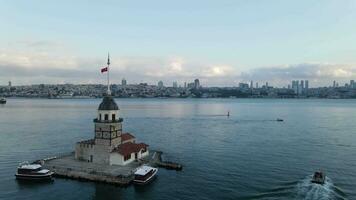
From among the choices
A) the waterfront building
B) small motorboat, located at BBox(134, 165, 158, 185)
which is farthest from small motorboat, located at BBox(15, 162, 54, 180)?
small motorboat, located at BBox(134, 165, 158, 185)

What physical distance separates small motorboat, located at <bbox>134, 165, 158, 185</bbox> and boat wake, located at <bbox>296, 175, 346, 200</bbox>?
711 inches

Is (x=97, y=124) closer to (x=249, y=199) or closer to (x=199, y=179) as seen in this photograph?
(x=199, y=179)

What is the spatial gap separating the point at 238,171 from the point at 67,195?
79.4 ft

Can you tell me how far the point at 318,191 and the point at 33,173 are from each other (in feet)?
116

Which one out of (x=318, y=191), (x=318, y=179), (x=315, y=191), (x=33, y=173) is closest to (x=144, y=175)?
(x=33, y=173)

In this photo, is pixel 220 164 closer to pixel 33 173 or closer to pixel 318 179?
pixel 318 179

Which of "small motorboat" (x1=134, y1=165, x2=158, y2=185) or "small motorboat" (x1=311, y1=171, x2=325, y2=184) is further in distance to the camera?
"small motorboat" (x1=311, y1=171, x2=325, y2=184)

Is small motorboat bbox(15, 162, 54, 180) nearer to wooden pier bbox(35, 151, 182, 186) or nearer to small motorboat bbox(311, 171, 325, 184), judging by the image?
wooden pier bbox(35, 151, 182, 186)

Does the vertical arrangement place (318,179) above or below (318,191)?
above

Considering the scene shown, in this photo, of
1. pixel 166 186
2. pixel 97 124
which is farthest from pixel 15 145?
pixel 166 186

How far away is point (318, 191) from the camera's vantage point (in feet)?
156

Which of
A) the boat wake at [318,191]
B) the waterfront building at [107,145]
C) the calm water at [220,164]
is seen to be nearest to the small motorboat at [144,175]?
the calm water at [220,164]

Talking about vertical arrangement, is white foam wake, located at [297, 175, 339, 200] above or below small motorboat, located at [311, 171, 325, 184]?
below

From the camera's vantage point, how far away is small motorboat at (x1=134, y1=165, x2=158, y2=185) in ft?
162
